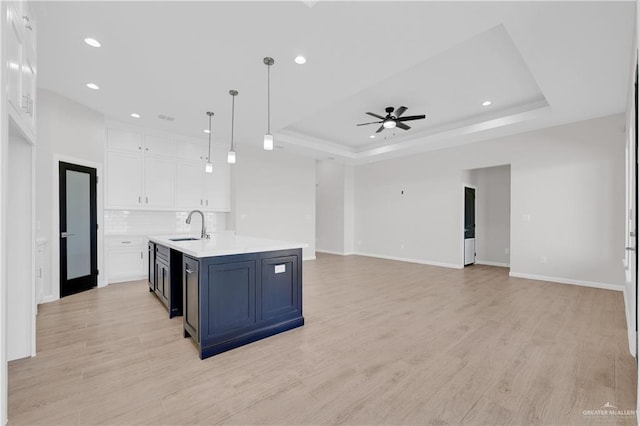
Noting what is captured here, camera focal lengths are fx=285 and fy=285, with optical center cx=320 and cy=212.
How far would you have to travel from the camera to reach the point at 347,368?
7.51ft

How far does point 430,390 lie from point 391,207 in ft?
21.2

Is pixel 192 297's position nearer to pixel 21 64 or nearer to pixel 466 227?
pixel 21 64

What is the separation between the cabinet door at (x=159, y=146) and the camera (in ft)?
18.0

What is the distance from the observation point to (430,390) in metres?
2.01

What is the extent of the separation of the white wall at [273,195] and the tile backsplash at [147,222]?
87 centimetres

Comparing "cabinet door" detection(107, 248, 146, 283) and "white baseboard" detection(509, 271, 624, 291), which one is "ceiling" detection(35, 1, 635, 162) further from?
"white baseboard" detection(509, 271, 624, 291)

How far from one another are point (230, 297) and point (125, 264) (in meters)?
3.72

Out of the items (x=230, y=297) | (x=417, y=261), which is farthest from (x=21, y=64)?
(x=417, y=261)

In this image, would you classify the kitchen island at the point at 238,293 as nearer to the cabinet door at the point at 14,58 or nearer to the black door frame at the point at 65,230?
the cabinet door at the point at 14,58

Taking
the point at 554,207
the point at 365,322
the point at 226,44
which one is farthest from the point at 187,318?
the point at 554,207

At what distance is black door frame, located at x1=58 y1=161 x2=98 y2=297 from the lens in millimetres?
4191

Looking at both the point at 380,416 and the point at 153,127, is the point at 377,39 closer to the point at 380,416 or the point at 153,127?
the point at 380,416

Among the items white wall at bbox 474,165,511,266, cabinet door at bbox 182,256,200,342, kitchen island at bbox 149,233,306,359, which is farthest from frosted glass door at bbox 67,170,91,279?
white wall at bbox 474,165,511,266

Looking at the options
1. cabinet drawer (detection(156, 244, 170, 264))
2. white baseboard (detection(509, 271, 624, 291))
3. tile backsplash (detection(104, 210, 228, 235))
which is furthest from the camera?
tile backsplash (detection(104, 210, 228, 235))
